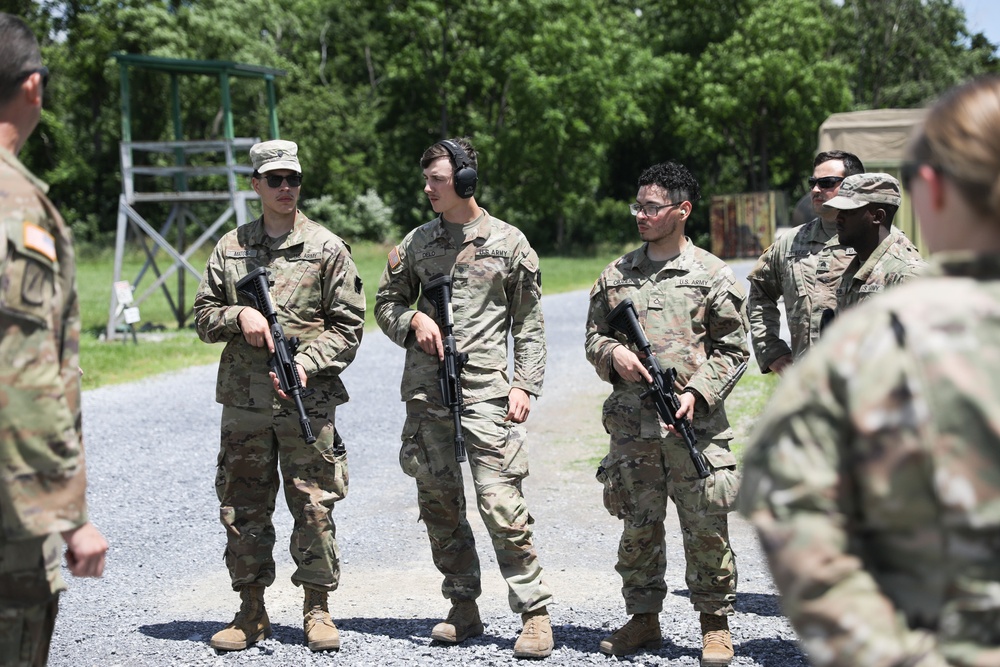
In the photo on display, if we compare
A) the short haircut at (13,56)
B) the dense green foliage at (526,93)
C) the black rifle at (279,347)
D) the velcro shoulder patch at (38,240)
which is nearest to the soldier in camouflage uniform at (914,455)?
the velcro shoulder patch at (38,240)

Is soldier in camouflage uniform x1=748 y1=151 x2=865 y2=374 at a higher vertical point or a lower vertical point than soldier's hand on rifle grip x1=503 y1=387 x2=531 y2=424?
higher

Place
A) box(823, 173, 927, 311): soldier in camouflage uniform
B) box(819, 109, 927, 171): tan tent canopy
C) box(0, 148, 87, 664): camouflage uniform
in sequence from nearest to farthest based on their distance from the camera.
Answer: box(0, 148, 87, 664): camouflage uniform, box(823, 173, 927, 311): soldier in camouflage uniform, box(819, 109, 927, 171): tan tent canopy

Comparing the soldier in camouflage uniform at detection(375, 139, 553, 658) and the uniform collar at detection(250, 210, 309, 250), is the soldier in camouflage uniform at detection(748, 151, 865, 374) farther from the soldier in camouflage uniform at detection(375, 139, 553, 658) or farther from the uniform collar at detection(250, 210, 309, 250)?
the uniform collar at detection(250, 210, 309, 250)

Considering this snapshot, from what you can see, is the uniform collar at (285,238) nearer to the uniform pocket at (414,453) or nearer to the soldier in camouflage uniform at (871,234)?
the uniform pocket at (414,453)

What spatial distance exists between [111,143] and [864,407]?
159ft

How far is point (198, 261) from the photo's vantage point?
118ft

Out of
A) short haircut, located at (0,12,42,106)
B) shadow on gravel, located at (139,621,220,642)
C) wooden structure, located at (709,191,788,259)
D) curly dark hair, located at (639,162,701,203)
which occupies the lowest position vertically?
wooden structure, located at (709,191,788,259)

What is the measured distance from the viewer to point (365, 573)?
21.0ft

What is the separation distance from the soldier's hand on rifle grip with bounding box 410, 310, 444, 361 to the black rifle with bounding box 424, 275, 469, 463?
0.03 metres

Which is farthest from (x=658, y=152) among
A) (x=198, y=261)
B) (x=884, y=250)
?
(x=884, y=250)

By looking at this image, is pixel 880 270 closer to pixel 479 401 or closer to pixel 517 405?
pixel 517 405

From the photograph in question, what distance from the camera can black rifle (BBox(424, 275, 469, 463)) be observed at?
508cm

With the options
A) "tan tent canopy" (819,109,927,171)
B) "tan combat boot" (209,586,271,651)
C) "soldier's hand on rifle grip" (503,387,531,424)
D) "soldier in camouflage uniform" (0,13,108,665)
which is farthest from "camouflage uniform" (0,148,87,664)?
"tan tent canopy" (819,109,927,171)

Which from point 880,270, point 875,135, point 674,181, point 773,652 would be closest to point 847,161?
point 880,270
